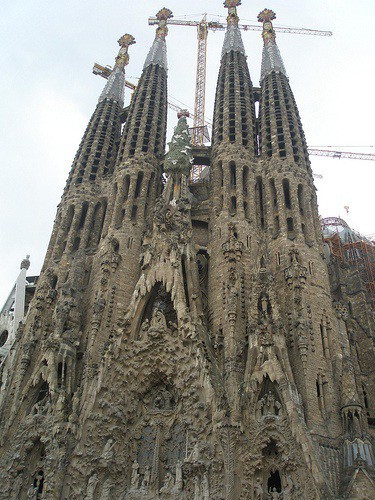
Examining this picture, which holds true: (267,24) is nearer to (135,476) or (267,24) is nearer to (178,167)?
(178,167)

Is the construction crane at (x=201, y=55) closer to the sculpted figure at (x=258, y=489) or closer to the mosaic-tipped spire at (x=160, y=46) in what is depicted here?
the mosaic-tipped spire at (x=160, y=46)

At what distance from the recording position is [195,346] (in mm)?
19688

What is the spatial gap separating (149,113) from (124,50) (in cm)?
1067

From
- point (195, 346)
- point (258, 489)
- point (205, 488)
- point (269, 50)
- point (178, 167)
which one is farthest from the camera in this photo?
point (269, 50)

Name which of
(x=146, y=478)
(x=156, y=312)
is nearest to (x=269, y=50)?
(x=156, y=312)

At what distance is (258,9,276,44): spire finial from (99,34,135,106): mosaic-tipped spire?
1027 centimetres

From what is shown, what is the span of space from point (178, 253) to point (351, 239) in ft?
69.4

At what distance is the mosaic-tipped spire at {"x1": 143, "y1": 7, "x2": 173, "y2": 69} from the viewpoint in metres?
37.8

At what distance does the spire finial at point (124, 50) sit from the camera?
130 ft

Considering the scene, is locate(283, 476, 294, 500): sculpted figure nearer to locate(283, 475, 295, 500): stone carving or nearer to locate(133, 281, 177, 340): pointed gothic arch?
locate(283, 475, 295, 500): stone carving

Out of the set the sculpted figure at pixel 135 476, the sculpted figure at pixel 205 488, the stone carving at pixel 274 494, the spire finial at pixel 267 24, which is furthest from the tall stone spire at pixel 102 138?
the stone carving at pixel 274 494

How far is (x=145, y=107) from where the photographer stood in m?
33.1

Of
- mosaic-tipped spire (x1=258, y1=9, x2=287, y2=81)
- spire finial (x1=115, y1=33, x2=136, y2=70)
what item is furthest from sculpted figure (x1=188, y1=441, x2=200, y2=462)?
spire finial (x1=115, y1=33, x2=136, y2=70)

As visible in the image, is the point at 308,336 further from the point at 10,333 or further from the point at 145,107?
the point at 145,107
